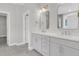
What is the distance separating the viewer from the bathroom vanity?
1.93 metres

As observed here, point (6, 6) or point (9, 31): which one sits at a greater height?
point (6, 6)

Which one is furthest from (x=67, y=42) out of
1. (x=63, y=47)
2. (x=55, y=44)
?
(x=55, y=44)

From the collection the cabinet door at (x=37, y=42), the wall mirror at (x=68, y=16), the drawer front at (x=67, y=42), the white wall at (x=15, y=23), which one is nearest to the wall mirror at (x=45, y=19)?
the cabinet door at (x=37, y=42)

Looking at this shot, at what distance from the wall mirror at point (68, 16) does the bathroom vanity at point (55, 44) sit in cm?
40

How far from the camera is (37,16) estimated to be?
293cm

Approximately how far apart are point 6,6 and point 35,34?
1033 mm

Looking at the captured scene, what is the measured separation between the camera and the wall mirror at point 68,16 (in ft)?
7.86

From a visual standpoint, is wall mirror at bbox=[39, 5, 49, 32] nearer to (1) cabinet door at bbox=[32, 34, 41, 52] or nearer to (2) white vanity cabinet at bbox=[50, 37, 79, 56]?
(1) cabinet door at bbox=[32, 34, 41, 52]

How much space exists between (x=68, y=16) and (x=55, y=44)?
2.54 ft

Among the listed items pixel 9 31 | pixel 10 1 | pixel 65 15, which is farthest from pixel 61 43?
pixel 10 1

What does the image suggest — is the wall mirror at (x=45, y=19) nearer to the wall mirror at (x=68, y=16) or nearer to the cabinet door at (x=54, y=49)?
the wall mirror at (x=68, y=16)

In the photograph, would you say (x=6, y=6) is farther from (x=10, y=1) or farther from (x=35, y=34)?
(x=35, y=34)

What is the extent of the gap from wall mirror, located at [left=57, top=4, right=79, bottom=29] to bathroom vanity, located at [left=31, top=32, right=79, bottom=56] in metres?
0.40

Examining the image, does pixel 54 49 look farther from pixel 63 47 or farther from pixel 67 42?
pixel 67 42
